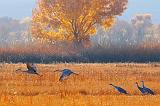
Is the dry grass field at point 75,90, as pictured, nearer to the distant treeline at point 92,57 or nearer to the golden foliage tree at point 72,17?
the distant treeline at point 92,57

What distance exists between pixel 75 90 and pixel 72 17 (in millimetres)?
33271

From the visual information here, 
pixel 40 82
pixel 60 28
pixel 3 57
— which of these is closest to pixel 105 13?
pixel 60 28

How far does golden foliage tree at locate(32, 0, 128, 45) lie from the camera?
53469mm

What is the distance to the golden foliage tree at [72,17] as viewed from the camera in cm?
5347

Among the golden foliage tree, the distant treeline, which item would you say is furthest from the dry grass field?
the golden foliage tree

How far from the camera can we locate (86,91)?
19.8 meters

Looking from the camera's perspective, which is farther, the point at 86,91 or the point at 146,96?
the point at 86,91

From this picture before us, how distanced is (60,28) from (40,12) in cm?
259

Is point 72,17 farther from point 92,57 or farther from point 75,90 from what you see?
point 75,90

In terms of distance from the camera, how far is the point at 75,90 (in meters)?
19.9

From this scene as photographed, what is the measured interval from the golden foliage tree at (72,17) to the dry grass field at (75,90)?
25.5m

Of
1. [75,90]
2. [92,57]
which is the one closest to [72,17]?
[92,57]

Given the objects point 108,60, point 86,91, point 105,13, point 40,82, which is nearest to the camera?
point 86,91

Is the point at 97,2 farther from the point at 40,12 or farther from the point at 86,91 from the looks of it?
the point at 86,91
